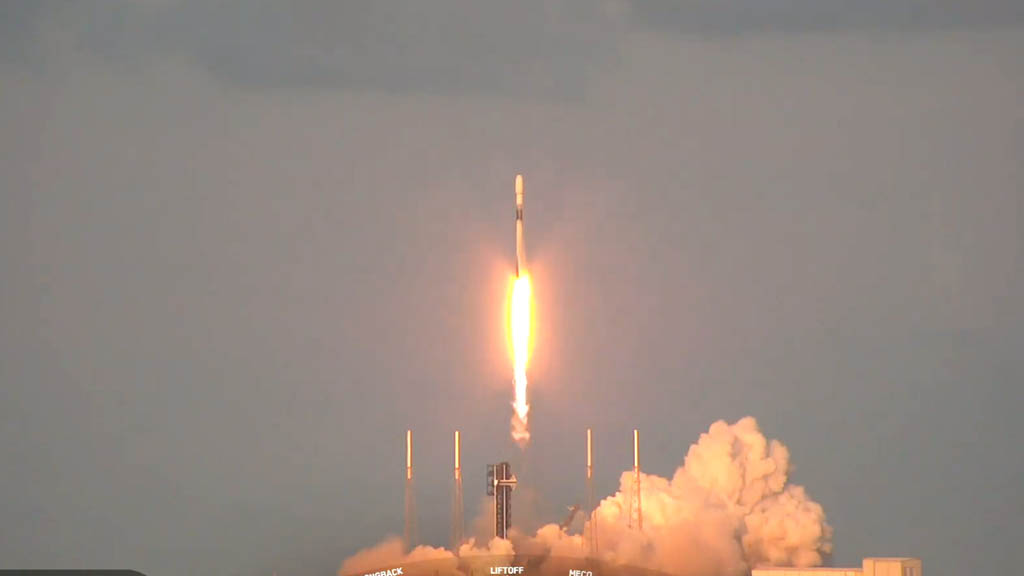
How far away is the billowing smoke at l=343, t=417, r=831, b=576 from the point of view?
154250 millimetres

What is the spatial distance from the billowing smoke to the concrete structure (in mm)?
2502

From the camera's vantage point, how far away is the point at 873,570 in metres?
→ 153

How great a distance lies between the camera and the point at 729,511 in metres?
159

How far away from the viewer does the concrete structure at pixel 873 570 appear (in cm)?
15238

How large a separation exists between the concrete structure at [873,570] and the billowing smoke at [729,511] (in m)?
2.50

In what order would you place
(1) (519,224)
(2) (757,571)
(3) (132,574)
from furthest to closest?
(3) (132,574), (2) (757,571), (1) (519,224)

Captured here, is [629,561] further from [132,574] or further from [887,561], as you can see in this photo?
[132,574]

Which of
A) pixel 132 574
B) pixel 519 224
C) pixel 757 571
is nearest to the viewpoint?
pixel 519 224

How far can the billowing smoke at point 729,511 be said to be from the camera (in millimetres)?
154250

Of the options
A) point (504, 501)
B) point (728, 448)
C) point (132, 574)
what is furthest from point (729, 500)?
point (132, 574)

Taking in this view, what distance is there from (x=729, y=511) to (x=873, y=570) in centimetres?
1002

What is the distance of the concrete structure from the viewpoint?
152375 mm

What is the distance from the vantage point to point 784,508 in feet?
527

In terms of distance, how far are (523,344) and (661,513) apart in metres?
14.2
